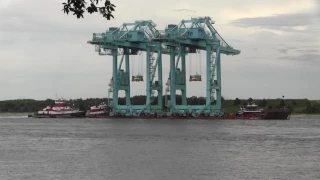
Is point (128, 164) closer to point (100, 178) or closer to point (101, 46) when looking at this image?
point (100, 178)

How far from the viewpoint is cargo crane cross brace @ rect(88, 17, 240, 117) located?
341ft

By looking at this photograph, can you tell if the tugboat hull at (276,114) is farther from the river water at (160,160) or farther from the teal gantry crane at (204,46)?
the river water at (160,160)

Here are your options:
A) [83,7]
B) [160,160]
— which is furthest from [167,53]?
[83,7]

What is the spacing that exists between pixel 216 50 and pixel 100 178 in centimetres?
7577

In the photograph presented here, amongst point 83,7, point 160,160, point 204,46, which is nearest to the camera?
point 83,7

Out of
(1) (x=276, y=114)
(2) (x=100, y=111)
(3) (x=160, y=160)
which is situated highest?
(2) (x=100, y=111)

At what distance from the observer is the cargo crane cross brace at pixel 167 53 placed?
10388 centimetres

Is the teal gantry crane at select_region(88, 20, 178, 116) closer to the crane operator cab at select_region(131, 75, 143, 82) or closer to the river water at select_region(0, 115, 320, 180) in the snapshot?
the crane operator cab at select_region(131, 75, 143, 82)

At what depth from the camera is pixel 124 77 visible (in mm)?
115938

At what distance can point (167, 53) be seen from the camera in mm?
114875

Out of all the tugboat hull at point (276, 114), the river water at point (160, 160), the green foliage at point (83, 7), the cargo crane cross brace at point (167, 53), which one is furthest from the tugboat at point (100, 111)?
the green foliage at point (83, 7)

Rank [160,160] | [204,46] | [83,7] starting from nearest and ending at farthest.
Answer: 1. [83,7]
2. [160,160]
3. [204,46]

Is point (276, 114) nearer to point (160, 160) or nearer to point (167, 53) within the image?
point (167, 53)

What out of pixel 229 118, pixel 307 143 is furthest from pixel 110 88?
pixel 307 143
